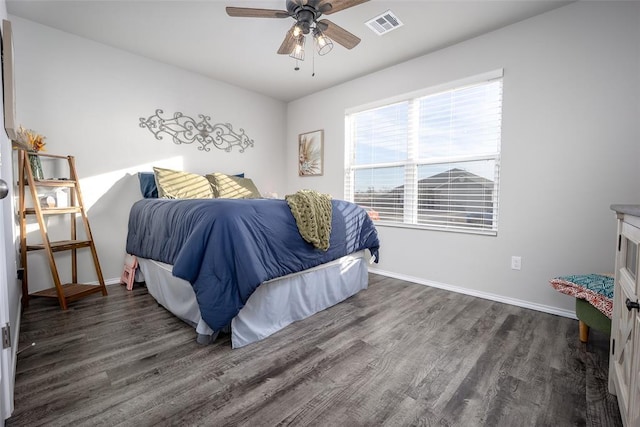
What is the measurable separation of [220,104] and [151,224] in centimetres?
202

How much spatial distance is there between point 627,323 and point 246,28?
10.4 ft

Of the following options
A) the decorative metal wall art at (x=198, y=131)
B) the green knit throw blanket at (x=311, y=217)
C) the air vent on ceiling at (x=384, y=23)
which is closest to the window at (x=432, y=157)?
the air vent on ceiling at (x=384, y=23)

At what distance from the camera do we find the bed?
5.37 ft

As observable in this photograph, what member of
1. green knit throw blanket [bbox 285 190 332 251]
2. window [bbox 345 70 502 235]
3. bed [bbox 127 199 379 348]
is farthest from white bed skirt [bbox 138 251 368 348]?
window [bbox 345 70 502 235]

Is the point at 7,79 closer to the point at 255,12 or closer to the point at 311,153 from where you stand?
the point at 255,12

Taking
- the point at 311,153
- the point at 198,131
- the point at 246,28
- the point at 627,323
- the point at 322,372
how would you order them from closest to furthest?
the point at 627,323 < the point at 322,372 < the point at 246,28 < the point at 198,131 < the point at 311,153

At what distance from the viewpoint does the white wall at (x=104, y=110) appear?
2480mm

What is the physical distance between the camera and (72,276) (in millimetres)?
2658

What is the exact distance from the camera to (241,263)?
163cm

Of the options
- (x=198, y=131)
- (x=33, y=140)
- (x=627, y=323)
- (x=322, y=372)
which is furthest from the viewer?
(x=198, y=131)

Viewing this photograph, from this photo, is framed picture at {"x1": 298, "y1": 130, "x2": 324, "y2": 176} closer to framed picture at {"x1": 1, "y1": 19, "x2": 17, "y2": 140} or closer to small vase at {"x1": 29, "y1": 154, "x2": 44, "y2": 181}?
small vase at {"x1": 29, "y1": 154, "x2": 44, "y2": 181}

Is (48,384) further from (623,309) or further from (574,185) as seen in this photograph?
(574,185)

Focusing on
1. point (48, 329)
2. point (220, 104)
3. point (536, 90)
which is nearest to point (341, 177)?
point (220, 104)

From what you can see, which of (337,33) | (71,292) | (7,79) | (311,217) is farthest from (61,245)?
(337,33)
